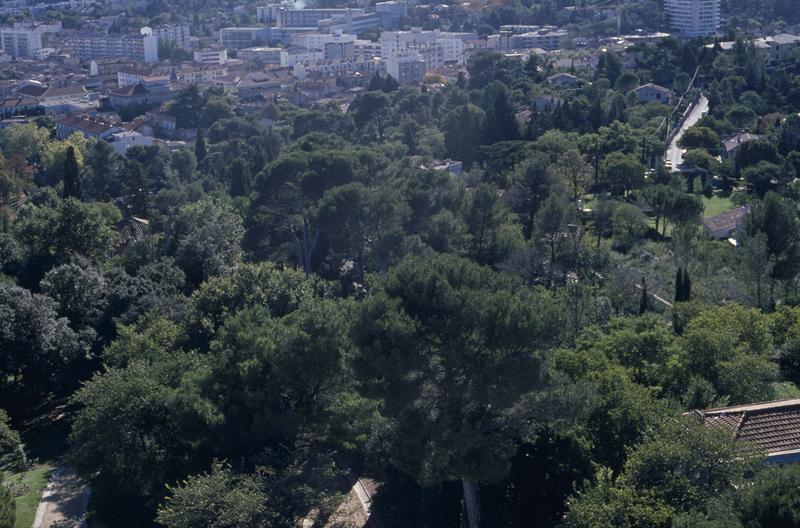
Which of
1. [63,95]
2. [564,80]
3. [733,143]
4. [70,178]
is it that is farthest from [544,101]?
[63,95]

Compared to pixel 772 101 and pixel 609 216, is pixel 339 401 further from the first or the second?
pixel 772 101

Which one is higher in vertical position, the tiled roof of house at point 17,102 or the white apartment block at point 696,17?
the white apartment block at point 696,17

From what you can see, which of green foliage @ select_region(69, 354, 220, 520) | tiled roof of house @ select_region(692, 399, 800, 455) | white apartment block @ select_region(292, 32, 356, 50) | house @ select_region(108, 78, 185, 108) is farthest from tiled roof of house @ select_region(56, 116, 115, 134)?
tiled roof of house @ select_region(692, 399, 800, 455)

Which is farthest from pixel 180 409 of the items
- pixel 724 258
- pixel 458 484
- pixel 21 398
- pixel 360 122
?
pixel 360 122

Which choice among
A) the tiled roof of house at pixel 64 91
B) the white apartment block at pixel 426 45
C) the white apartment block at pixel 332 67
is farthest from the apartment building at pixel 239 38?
the tiled roof of house at pixel 64 91

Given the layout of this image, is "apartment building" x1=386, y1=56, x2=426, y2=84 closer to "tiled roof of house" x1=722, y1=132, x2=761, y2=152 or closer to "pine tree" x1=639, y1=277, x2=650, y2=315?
"tiled roof of house" x1=722, y1=132, x2=761, y2=152

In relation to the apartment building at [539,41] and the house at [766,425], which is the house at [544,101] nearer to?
the apartment building at [539,41]

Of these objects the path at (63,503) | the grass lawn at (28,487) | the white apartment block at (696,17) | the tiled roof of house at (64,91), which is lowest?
the path at (63,503)
